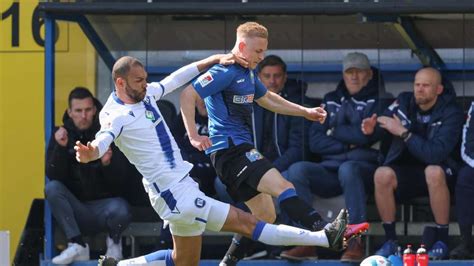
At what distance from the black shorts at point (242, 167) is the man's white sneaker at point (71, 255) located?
70.1 inches

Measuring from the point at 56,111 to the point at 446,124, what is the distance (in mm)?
3241

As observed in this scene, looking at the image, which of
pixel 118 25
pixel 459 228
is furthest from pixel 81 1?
pixel 459 228

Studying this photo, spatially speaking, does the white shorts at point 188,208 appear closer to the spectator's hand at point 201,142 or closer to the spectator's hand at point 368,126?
the spectator's hand at point 201,142

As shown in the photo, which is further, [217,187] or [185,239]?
[217,187]

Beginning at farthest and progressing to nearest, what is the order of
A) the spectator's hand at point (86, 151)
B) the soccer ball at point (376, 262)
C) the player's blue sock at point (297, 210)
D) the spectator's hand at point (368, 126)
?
the spectator's hand at point (368, 126), the soccer ball at point (376, 262), the player's blue sock at point (297, 210), the spectator's hand at point (86, 151)

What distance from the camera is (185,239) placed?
31.0ft

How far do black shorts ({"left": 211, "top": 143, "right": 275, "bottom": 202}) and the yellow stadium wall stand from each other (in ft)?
10.4

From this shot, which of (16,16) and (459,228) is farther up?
(16,16)

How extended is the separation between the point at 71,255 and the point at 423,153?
9.66ft

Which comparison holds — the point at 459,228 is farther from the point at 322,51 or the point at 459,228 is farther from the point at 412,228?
the point at 322,51

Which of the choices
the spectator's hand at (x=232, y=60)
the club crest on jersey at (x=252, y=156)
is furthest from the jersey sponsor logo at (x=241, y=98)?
the club crest on jersey at (x=252, y=156)

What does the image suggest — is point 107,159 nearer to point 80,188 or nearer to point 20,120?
point 80,188

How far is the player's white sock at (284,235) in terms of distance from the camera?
929 centimetres

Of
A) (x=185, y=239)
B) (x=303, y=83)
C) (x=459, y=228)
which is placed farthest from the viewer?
(x=303, y=83)
